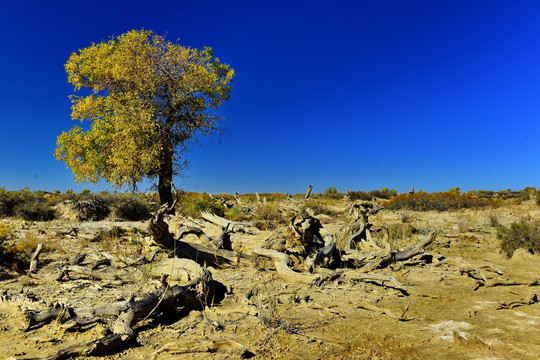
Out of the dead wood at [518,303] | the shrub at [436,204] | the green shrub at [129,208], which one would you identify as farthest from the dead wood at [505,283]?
the shrub at [436,204]

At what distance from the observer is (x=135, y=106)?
12602 millimetres

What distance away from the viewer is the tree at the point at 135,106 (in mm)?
12227

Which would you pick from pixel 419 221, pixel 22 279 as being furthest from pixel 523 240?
pixel 22 279

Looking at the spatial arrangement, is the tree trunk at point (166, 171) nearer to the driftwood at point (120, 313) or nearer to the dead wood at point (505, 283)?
the driftwood at point (120, 313)

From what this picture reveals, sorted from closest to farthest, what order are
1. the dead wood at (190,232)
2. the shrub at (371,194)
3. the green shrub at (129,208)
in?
the dead wood at (190,232)
the green shrub at (129,208)
the shrub at (371,194)

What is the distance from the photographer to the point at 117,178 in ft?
41.0

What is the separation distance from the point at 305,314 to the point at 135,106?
10612 mm

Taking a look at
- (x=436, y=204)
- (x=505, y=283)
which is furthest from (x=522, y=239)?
(x=436, y=204)

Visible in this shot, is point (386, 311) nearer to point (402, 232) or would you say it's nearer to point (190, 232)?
point (190, 232)

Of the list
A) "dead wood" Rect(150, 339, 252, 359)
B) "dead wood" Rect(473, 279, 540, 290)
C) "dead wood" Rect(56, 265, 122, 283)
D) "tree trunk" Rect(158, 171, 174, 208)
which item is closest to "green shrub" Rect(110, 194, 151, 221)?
"tree trunk" Rect(158, 171, 174, 208)

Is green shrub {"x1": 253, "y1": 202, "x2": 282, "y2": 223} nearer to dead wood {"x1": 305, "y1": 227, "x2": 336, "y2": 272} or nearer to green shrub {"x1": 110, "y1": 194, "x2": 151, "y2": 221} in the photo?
green shrub {"x1": 110, "y1": 194, "x2": 151, "y2": 221}

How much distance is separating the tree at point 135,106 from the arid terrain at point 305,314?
4.63m

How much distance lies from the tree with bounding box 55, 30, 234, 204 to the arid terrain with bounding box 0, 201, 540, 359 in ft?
15.2

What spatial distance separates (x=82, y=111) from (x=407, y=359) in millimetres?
13428
